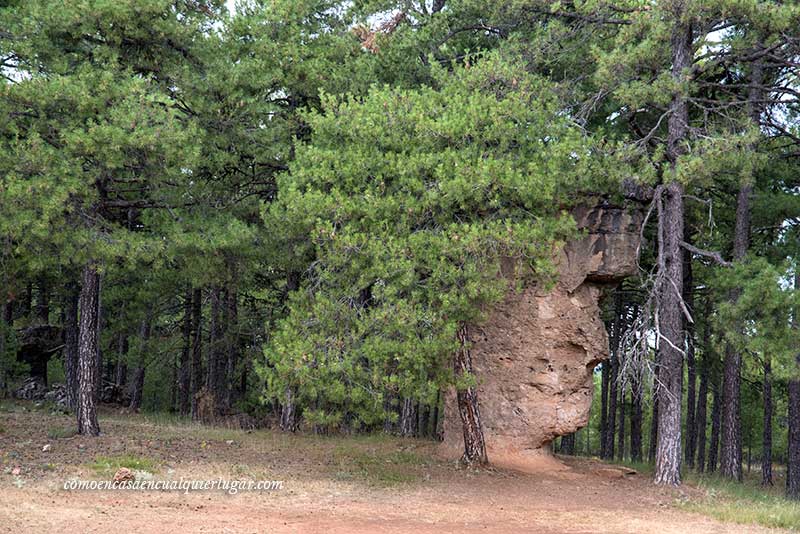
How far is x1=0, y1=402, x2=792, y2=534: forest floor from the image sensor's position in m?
8.37

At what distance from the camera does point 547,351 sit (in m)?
14.6

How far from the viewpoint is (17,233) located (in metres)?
11.2

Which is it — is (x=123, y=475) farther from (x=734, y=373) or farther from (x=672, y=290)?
(x=734, y=373)

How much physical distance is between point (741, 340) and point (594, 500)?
390 centimetres

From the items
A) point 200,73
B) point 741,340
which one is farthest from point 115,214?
point 741,340

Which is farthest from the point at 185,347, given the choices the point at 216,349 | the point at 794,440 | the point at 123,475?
the point at 794,440

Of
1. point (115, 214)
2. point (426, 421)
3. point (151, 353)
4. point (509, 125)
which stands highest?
point (509, 125)

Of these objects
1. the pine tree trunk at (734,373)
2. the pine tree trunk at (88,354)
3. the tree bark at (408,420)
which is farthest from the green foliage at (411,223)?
the tree bark at (408,420)

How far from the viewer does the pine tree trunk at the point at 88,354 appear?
13336 millimetres

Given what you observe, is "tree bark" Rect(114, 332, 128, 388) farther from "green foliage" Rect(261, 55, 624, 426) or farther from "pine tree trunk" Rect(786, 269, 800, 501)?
"pine tree trunk" Rect(786, 269, 800, 501)

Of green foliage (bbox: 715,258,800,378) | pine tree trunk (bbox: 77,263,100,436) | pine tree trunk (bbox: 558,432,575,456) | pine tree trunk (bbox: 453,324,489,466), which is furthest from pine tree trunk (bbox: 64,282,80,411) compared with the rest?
green foliage (bbox: 715,258,800,378)

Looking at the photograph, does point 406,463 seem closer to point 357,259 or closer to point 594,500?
point 594,500

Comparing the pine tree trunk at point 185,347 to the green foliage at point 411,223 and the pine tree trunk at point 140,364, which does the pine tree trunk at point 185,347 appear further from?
the green foliage at point 411,223

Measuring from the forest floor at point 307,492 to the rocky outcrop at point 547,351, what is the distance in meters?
0.99
